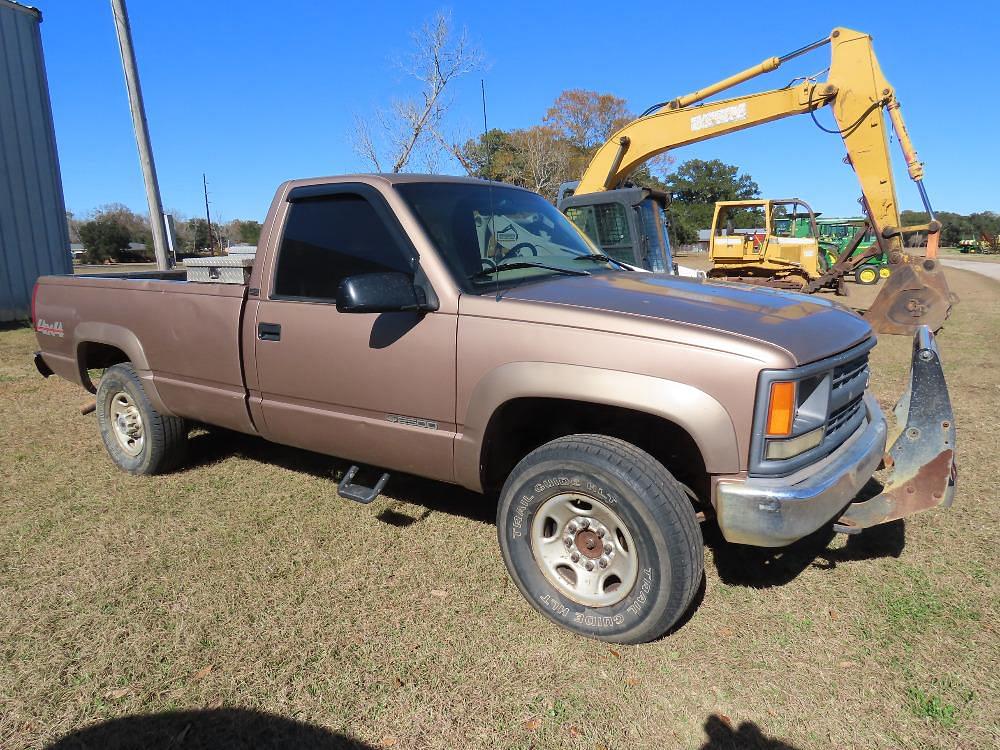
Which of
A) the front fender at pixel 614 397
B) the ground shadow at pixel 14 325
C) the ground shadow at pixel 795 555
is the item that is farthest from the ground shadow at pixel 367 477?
the ground shadow at pixel 14 325

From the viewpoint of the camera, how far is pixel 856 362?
293cm

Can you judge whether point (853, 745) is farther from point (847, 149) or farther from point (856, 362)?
point (847, 149)

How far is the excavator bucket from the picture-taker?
10305 millimetres

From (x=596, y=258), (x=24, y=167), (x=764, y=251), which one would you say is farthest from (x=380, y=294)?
(x=764, y=251)

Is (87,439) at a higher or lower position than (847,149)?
lower

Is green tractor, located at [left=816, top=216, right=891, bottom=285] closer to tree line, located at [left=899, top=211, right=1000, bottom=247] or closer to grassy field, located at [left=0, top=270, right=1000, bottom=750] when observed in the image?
grassy field, located at [left=0, top=270, right=1000, bottom=750]

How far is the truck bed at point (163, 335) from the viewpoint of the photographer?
3807mm

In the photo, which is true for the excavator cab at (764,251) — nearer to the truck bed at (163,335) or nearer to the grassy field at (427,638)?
the grassy field at (427,638)

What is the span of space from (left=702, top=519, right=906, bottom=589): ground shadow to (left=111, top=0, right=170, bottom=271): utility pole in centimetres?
937

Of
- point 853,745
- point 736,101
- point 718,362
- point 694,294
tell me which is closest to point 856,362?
point 694,294

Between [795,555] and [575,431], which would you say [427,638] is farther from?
[795,555]

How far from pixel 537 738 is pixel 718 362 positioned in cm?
154

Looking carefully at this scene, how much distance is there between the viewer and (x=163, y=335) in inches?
162

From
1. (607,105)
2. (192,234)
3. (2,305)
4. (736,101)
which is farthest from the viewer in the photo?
(192,234)
